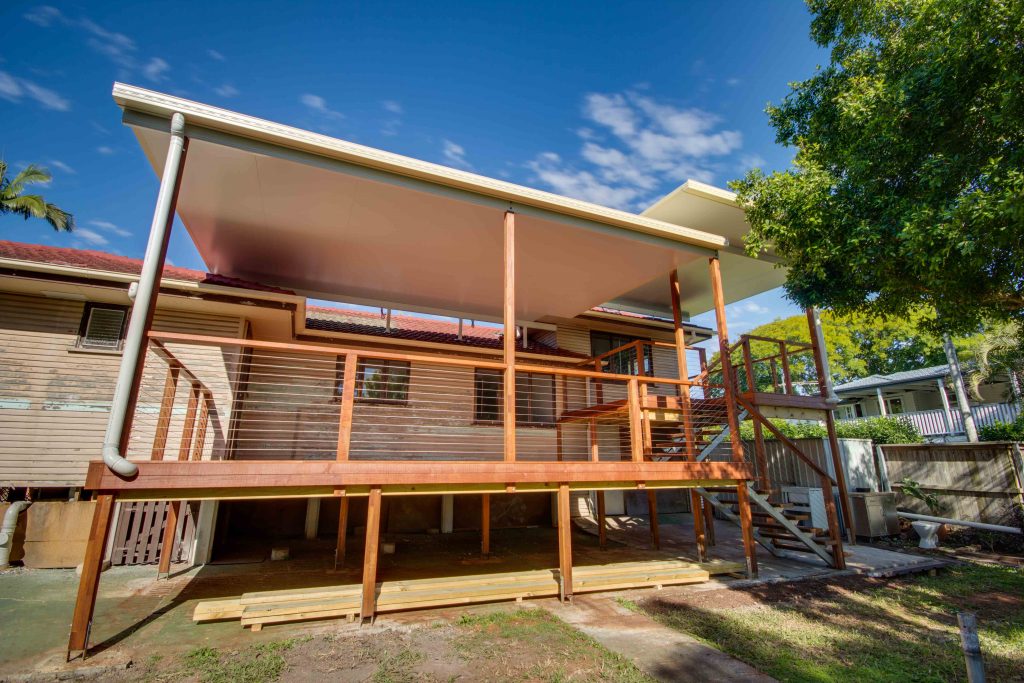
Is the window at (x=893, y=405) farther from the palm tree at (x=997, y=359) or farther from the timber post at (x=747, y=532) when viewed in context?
the timber post at (x=747, y=532)

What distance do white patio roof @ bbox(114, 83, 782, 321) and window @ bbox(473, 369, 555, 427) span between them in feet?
6.55

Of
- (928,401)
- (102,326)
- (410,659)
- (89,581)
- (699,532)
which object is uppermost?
(928,401)

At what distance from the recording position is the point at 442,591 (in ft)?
18.5

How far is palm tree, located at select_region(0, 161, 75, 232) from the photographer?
19516 mm

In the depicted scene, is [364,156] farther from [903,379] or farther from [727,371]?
[903,379]

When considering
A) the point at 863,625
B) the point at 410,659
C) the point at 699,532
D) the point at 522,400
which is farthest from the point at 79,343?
the point at 863,625

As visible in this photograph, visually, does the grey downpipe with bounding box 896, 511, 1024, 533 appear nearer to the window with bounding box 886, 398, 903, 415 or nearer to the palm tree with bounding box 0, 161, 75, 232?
the window with bounding box 886, 398, 903, 415

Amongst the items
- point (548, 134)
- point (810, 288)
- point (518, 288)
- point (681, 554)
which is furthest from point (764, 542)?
point (548, 134)

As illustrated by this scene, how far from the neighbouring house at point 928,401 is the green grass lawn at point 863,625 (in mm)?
14599

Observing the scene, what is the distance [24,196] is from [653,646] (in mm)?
27666

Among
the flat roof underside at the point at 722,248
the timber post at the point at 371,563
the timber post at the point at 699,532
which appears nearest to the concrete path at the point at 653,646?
the timber post at the point at 371,563

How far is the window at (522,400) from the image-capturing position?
38.0 feet

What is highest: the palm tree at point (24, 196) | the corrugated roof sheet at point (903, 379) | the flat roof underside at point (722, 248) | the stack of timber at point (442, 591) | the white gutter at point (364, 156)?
the palm tree at point (24, 196)

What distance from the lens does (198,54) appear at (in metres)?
10.9
